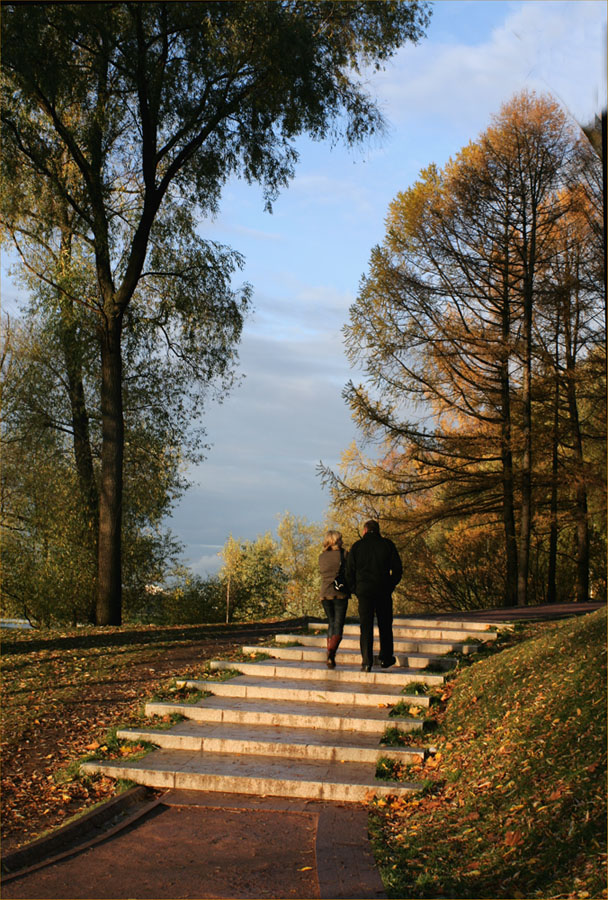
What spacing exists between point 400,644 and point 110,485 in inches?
290

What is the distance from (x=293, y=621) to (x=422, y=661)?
5320 millimetres

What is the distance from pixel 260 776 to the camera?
281 inches

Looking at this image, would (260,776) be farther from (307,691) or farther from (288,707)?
(307,691)

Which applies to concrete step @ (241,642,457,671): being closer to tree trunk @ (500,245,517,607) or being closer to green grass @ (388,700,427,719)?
green grass @ (388,700,427,719)

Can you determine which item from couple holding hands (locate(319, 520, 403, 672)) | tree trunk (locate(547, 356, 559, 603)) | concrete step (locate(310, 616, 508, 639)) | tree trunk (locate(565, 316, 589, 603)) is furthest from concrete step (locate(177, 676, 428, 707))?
tree trunk (locate(565, 316, 589, 603))

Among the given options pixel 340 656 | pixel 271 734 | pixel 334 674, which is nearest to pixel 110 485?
pixel 340 656

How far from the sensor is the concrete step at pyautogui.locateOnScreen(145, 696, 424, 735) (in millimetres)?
8586

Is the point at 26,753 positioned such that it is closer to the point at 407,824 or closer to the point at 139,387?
the point at 407,824

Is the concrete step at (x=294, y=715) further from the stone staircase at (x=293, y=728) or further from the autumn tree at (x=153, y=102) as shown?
the autumn tree at (x=153, y=102)

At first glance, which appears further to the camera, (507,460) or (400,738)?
(507,460)

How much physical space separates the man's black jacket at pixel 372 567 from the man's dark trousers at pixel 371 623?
0.09 m

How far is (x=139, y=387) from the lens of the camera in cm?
2167

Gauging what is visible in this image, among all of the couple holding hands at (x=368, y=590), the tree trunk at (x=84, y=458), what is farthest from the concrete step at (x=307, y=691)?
the tree trunk at (x=84, y=458)

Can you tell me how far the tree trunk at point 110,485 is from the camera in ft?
54.6
